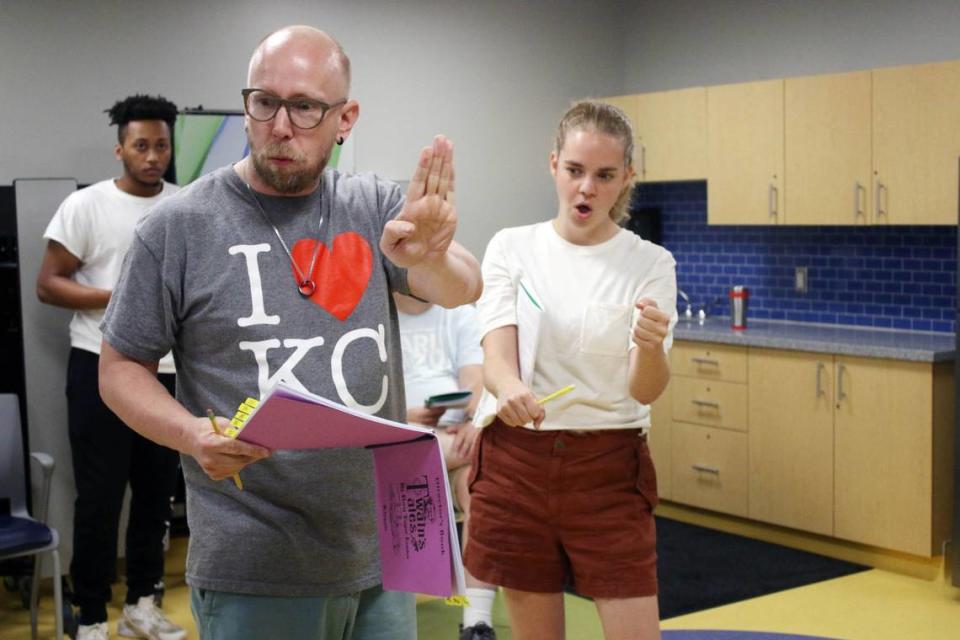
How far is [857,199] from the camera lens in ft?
17.3

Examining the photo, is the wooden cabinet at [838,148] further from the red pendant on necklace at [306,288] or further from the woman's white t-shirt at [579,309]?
the red pendant on necklace at [306,288]

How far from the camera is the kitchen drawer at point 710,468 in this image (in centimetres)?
554

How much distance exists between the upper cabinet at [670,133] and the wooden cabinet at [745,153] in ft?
0.23

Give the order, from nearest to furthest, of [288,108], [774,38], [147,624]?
[288,108]
[147,624]
[774,38]

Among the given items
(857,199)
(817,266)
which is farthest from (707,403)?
(857,199)

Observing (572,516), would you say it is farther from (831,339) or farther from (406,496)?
(831,339)

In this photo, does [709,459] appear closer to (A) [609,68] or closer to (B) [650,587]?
(A) [609,68]

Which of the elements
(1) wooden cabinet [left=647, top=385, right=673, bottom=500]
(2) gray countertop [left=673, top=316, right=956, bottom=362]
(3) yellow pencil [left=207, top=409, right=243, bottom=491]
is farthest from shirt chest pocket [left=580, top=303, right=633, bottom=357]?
(1) wooden cabinet [left=647, top=385, right=673, bottom=500]

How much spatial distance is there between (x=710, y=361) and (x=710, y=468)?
487mm

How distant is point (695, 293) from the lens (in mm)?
6520

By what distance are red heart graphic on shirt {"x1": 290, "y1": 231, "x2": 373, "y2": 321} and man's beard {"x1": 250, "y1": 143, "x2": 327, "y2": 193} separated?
3.2 inches

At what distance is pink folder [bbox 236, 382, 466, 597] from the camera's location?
5.34 ft

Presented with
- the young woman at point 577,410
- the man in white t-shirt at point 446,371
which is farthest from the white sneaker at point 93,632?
the young woman at point 577,410

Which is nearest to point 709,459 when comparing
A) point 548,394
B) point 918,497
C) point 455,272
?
point 918,497
